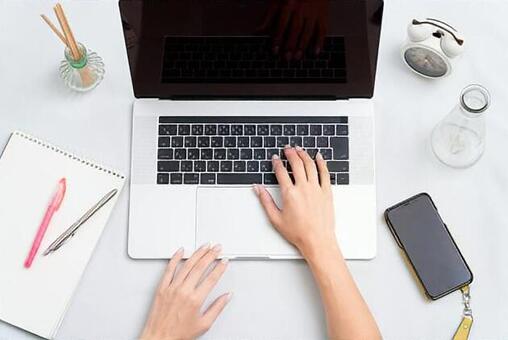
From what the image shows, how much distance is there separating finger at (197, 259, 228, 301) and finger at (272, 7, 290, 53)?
0.34m

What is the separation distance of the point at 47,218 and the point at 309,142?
42 centimetres

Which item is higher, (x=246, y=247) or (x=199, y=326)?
(x=246, y=247)

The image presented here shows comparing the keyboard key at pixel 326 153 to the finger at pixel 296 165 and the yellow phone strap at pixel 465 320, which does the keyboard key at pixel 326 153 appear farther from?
the yellow phone strap at pixel 465 320

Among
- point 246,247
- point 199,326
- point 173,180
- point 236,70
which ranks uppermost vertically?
point 236,70

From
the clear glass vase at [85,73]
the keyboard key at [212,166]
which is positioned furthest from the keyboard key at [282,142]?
the clear glass vase at [85,73]

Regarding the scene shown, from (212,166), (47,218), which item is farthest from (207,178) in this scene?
(47,218)

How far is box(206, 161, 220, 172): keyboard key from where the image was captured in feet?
3.60

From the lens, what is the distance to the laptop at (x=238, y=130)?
105 centimetres

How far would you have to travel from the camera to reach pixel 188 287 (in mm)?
1053

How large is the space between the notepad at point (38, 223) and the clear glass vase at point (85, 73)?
111 mm

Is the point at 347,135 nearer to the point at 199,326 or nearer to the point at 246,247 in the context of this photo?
the point at 246,247

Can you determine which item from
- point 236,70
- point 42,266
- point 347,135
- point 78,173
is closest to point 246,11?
point 236,70

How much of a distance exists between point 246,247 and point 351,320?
0.63 ft

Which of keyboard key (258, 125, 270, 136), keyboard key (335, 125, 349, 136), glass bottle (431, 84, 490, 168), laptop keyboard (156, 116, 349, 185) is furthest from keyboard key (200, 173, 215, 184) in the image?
glass bottle (431, 84, 490, 168)
